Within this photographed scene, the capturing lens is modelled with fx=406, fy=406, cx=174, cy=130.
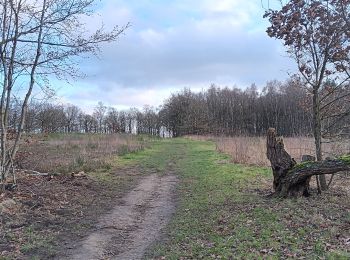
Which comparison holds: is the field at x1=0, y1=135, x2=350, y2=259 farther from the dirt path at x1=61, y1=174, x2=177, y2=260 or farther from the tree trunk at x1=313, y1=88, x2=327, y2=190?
the tree trunk at x1=313, y1=88, x2=327, y2=190

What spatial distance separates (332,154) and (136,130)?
271 ft

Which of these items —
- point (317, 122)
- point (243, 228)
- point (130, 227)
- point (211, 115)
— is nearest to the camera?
point (243, 228)

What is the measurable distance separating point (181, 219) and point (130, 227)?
1.19 metres

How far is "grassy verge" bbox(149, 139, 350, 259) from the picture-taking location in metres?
6.31

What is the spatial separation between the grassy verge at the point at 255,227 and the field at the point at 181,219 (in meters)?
0.02

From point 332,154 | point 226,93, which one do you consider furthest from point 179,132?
point 332,154

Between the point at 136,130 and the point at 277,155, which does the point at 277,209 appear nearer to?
the point at 277,155

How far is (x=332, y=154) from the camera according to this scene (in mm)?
11398

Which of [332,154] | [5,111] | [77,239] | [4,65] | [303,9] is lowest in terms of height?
[77,239]

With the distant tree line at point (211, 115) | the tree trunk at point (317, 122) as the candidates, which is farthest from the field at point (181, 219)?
the distant tree line at point (211, 115)

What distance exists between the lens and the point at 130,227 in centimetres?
838

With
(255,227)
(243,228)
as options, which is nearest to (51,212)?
(243,228)

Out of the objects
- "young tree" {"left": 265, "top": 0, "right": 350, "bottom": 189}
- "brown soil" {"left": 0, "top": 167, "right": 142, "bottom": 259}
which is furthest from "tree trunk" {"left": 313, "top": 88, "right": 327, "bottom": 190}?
"brown soil" {"left": 0, "top": 167, "right": 142, "bottom": 259}

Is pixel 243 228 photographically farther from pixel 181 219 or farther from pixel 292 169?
pixel 292 169
